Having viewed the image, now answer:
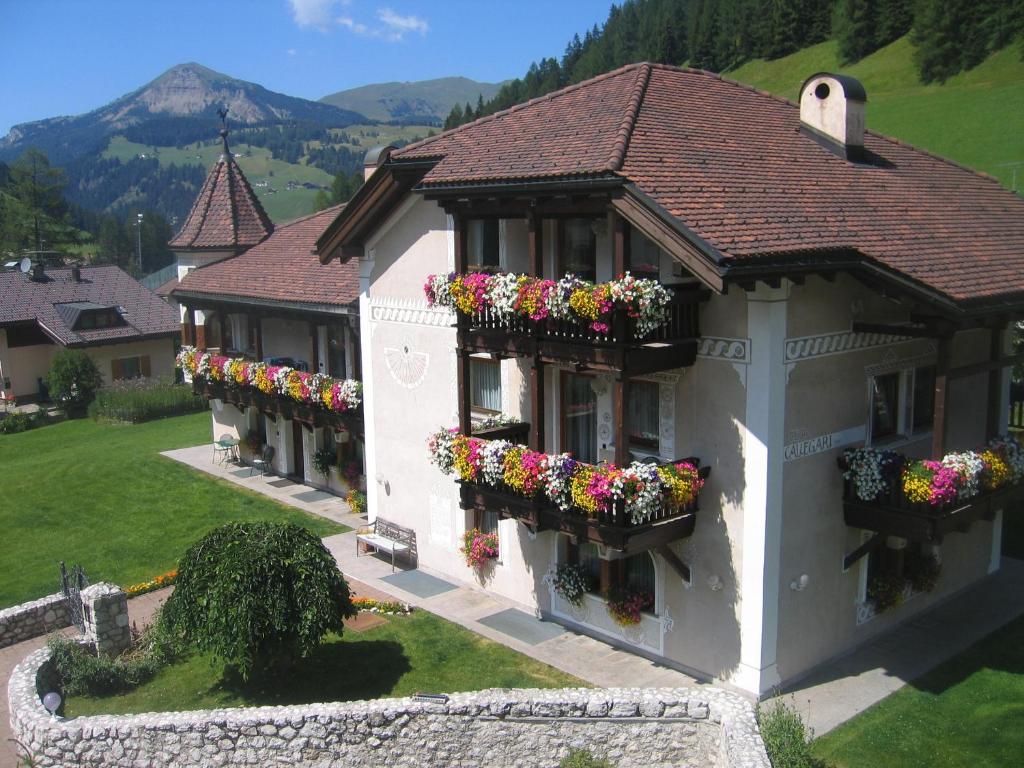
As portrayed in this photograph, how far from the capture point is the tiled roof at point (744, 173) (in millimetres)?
13852

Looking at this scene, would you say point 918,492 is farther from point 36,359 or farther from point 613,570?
point 36,359

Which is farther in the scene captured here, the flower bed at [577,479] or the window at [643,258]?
the window at [643,258]

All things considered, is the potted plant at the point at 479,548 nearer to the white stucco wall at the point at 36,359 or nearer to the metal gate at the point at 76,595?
the metal gate at the point at 76,595

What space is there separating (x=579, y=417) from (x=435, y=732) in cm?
583

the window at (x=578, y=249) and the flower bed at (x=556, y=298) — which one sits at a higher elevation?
the window at (x=578, y=249)

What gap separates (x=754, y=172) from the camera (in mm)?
15648

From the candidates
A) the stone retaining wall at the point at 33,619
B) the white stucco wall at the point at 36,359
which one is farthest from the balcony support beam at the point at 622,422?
the white stucco wall at the point at 36,359

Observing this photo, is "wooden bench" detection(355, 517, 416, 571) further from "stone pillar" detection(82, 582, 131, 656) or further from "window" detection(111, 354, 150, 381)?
"window" detection(111, 354, 150, 381)

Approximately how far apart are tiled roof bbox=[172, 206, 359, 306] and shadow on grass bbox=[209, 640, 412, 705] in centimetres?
872

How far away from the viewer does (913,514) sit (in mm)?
14227

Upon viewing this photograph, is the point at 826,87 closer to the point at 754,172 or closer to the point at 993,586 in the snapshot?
the point at 754,172

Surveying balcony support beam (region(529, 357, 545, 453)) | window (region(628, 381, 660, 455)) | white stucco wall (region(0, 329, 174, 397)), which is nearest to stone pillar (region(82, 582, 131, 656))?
balcony support beam (region(529, 357, 545, 453))

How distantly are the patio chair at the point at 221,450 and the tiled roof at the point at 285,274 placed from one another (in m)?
4.65

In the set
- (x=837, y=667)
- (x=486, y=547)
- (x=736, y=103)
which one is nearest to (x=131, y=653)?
(x=486, y=547)
